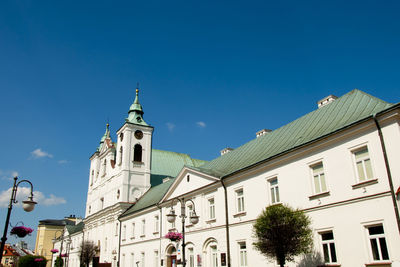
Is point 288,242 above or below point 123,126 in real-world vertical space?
below

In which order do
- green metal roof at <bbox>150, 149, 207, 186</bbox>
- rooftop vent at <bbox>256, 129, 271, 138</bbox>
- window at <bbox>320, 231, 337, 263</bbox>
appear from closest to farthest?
1. window at <bbox>320, 231, 337, 263</bbox>
2. rooftop vent at <bbox>256, 129, 271, 138</bbox>
3. green metal roof at <bbox>150, 149, 207, 186</bbox>

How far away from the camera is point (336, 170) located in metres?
17.3

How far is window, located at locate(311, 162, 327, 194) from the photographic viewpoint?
1814cm

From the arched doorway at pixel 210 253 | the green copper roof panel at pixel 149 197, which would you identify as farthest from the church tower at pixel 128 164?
the arched doorway at pixel 210 253

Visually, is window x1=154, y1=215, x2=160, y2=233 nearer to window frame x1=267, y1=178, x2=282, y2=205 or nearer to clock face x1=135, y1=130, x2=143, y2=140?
window frame x1=267, y1=178, x2=282, y2=205

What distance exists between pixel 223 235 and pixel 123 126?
27954 millimetres

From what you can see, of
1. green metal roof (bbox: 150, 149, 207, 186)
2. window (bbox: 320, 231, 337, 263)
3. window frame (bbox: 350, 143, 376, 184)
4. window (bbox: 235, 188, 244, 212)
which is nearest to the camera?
window frame (bbox: 350, 143, 376, 184)

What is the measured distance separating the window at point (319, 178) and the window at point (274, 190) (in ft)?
8.72

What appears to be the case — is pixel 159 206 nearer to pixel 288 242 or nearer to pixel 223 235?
pixel 223 235

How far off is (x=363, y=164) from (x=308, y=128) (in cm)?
572

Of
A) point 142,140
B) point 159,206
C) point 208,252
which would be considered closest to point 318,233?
point 208,252

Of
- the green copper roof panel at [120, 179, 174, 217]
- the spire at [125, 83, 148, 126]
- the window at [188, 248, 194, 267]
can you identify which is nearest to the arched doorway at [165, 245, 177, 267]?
the window at [188, 248, 194, 267]

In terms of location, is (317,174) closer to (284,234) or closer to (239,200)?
(284,234)

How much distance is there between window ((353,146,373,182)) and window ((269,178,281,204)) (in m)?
5.28
